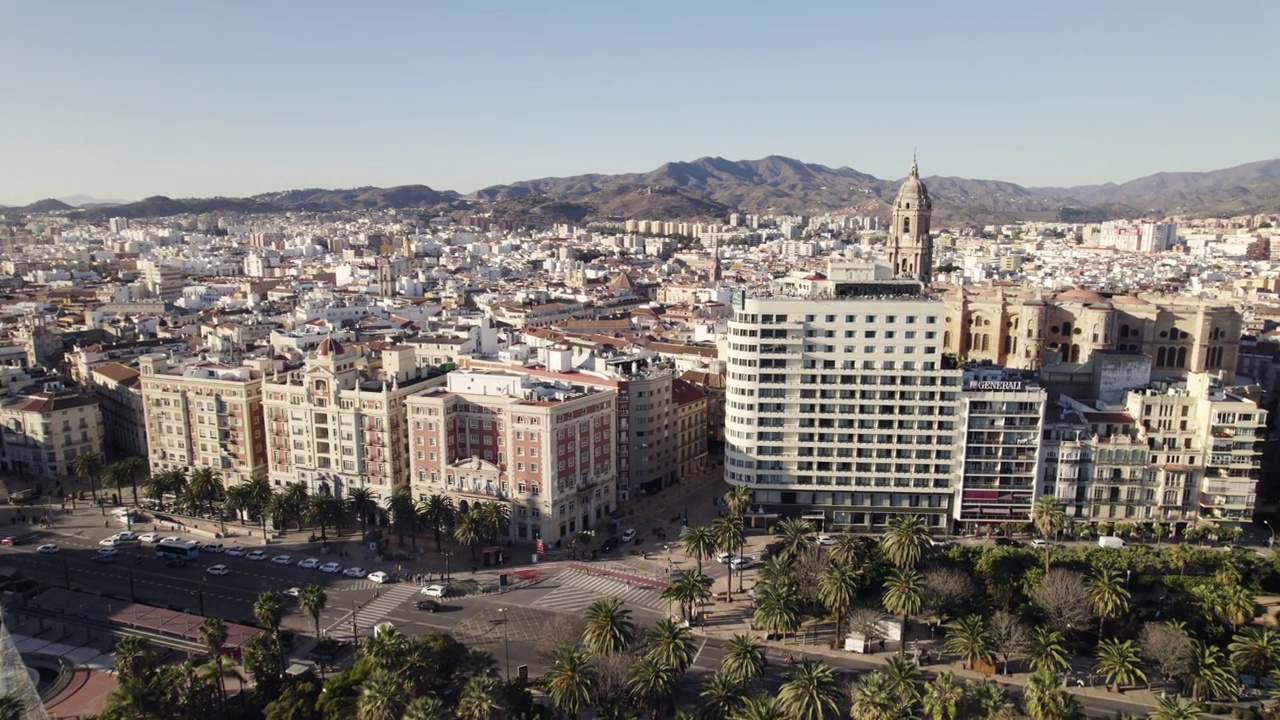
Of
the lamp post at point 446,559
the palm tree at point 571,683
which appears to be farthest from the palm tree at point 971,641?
the lamp post at point 446,559

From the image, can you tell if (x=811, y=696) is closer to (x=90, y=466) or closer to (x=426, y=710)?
(x=426, y=710)

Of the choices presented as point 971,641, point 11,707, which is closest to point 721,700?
point 971,641

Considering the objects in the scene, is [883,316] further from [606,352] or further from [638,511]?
[606,352]

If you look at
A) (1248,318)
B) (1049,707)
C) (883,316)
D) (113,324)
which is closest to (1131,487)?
(883,316)

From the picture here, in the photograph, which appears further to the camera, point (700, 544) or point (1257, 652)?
point (700, 544)

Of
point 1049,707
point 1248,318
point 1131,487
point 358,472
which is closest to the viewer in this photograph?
point 1049,707

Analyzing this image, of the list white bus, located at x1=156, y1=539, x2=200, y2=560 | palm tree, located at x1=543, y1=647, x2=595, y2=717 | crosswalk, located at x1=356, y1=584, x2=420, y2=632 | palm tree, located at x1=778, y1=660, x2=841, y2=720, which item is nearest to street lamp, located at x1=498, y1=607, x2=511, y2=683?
palm tree, located at x1=543, y1=647, x2=595, y2=717
